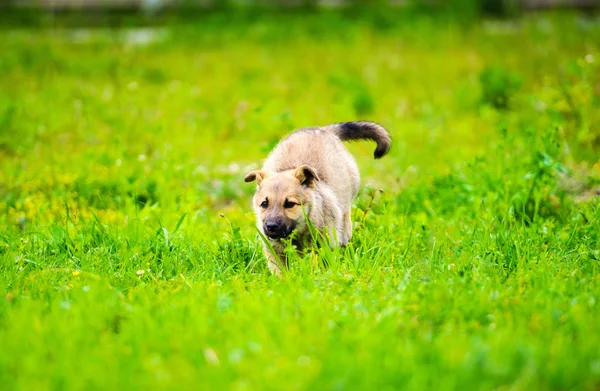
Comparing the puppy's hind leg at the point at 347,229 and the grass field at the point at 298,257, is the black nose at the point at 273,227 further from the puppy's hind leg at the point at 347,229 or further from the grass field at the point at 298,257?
the puppy's hind leg at the point at 347,229

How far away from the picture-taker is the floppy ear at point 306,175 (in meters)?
4.79

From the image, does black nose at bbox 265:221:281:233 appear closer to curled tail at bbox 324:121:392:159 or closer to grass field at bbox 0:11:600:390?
grass field at bbox 0:11:600:390

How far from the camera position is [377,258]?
4410 mm

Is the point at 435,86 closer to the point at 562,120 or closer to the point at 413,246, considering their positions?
the point at 562,120

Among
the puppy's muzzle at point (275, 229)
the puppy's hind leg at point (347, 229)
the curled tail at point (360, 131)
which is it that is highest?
the curled tail at point (360, 131)

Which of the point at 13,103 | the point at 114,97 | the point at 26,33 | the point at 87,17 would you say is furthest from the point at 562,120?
the point at 87,17

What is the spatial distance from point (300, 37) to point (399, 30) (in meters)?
2.31

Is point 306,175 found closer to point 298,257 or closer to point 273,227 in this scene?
point 273,227

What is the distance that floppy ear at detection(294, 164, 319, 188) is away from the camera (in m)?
4.79

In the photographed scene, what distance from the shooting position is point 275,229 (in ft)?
14.9

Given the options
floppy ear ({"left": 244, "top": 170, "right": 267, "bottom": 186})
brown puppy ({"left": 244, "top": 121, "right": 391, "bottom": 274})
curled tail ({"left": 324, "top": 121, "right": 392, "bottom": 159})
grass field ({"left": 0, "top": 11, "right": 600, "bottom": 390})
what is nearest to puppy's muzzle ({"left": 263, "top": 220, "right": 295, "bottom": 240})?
brown puppy ({"left": 244, "top": 121, "right": 391, "bottom": 274})

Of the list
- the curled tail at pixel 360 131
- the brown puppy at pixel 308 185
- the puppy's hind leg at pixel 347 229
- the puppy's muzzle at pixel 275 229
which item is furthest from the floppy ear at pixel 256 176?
the curled tail at pixel 360 131

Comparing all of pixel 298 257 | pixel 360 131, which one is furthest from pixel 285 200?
pixel 360 131

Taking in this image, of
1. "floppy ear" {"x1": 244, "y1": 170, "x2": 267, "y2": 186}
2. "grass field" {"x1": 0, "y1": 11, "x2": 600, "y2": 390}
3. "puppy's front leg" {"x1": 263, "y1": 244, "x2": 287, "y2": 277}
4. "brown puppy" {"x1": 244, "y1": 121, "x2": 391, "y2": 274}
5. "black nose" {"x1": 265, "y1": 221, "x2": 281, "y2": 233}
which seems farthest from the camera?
"floppy ear" {"x1": 244, "y1": 170, "x2": 267, "y2": 186}
